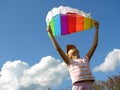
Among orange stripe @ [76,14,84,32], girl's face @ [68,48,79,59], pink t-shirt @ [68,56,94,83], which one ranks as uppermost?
orange stripe @ [76,14,84,32]

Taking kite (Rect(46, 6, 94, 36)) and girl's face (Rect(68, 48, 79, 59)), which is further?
kite (Rect(46, 6, 94, 36))

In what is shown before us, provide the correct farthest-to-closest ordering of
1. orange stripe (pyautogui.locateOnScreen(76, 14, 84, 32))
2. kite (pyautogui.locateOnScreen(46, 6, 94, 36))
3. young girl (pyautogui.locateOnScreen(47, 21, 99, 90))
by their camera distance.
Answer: orange stripe (pyautogui.locateOnScreen(76, 14, 84, 32)), kite (pyautogui.locateOnScreen(46, 6, 94, 36)), young girl (pyautogui.locateOnScreen(47, 21, 99, 90))

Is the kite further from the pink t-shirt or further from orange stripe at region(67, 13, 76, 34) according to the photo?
the pink t-shirt

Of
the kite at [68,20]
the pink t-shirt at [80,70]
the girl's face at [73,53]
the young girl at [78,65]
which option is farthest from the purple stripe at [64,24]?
the pink t-shirt at [80,70]

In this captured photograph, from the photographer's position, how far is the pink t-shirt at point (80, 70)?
24.0ft

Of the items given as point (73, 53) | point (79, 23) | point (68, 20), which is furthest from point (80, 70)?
point (68, 20)

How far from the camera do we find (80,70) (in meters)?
7.39

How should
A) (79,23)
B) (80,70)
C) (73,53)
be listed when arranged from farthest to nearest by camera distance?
(79,23)
(73,53)
(80,70)

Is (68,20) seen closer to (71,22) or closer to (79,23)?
(71,22)

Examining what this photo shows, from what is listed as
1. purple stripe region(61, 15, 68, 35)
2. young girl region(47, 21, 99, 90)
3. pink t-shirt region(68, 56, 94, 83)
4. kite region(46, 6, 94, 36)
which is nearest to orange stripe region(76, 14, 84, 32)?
kite region(46, 6, 94, 36)

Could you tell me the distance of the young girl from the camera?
23.9 ft

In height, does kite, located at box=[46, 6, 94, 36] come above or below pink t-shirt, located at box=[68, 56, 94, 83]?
above

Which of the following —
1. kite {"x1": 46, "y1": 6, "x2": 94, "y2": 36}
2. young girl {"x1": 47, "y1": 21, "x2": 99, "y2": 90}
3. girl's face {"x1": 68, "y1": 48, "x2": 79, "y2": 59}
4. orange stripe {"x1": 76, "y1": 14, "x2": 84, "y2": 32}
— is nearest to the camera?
young girl {"x1": 47, "y1": 21, "x2": 99, "y2": 90}

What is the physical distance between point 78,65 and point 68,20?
159cm
